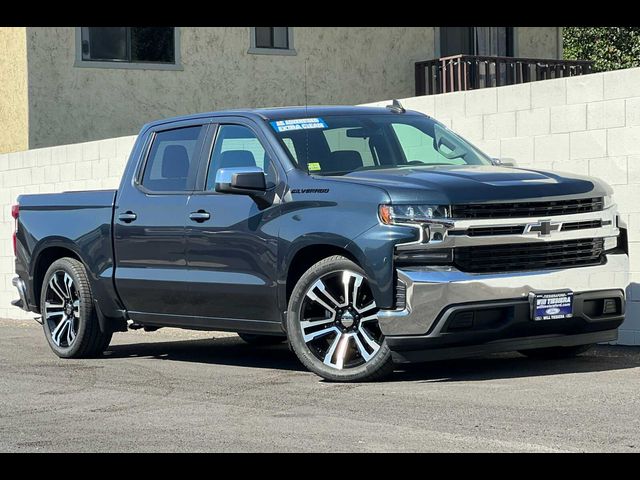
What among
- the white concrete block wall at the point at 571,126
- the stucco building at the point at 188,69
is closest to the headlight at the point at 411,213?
the white concrete block wall at the point at 571,126

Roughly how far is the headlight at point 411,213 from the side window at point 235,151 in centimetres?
148

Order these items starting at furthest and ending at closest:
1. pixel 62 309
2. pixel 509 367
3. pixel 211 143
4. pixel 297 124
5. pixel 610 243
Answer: pixel 62 309, pixel 211 143, pixel 297 124, pixel 509 367, pixel 610 243

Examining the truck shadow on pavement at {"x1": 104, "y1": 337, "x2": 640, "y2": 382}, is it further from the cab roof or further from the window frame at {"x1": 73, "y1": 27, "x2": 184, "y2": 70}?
the window frame at {"x1": 73, "y1": 27, "x2": 184, "y2": 70}

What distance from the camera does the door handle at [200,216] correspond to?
1051 centimetres

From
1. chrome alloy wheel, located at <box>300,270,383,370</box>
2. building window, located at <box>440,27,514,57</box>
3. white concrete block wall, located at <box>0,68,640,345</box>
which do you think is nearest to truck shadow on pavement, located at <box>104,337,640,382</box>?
chrome alloy wheel, located at <box>300,270,383,370</box>

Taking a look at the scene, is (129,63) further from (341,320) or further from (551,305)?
(551,305)

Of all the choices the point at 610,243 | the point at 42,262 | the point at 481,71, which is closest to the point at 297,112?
the point at 610,243

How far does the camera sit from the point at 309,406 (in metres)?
8.48

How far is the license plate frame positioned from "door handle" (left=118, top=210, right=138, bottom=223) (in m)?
3.63

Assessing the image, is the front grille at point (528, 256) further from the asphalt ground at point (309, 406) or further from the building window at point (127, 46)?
the building window at point (127, 46)

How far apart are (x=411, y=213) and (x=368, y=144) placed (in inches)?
61.8
